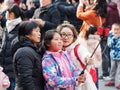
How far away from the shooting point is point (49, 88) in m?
4.13

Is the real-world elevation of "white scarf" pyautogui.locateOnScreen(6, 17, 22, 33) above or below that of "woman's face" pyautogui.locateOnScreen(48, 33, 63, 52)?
above

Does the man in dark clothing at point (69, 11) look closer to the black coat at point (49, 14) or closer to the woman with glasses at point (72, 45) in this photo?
the black coat at point (49, 14)

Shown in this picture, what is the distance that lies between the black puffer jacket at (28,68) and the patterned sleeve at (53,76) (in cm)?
6

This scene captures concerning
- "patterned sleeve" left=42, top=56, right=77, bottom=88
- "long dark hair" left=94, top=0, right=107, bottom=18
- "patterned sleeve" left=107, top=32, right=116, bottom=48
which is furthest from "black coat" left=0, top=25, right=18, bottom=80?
"patterned sleeve" left=107, top=32, right=116, bottom=48

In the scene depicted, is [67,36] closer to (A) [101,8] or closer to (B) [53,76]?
(B) [53,76]

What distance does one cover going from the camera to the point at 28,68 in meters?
3.93

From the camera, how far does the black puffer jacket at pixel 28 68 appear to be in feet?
12.9

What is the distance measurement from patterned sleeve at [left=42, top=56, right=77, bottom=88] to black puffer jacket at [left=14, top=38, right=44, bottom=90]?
61 millimetres

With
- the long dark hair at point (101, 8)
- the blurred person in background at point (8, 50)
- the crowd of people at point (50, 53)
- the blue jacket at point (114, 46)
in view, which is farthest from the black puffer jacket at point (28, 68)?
the blue jacket at point (114, 46)

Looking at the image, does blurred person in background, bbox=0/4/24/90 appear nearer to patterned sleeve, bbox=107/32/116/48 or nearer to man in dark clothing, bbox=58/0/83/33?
man in dark clothing, bbox=58/0/83/33

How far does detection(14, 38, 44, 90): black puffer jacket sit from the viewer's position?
3.94m

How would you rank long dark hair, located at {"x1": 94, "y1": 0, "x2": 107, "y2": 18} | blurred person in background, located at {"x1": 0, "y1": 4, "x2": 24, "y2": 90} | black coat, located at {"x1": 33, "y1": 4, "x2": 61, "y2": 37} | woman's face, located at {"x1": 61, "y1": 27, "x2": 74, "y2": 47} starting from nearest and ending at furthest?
woman's face, located at {"x1": 61, "y1": 27, "x2": 74, "y2": 47}, blurred person in background, located at {"x1": 0, "y1": 4, "x2": 24, "y2": 90}, black coat, located at {"x1": 33, "y1": 4, "x2": 61, "y2": 37}, long dark hair, located at {"x1": 94, "y1": 0, "x2": 107, "y2": 18}

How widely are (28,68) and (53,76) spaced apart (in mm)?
270

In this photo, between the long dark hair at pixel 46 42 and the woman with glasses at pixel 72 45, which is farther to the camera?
the woman with glasses at pixel 72 45
